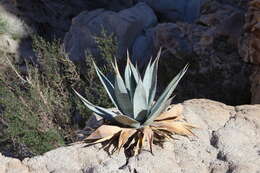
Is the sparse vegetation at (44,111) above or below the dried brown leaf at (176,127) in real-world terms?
below

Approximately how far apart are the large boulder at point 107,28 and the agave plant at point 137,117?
129 inches

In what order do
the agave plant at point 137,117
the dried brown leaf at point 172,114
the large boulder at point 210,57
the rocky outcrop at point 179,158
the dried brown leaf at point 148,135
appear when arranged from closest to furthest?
the rocky outcrop at point 179,158 < the dried brown leaf at point 148,135 < the agave plant at point 137,117 < the dried brown leaf at point 172,114 < the large boulder at point 210,57

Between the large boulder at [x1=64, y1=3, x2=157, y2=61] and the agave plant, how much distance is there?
327cm

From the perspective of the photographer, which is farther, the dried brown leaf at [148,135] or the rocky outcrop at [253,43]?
the rocky outcrop at [253,43]

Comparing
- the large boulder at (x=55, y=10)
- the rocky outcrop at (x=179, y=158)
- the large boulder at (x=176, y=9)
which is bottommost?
the large boulder at (x=55, y=10)

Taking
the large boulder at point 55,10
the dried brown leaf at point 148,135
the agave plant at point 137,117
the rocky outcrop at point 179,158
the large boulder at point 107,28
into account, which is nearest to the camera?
the rocky outcrop at point 179,158

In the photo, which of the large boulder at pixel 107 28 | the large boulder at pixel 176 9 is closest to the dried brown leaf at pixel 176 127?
the large boulder at pixel 107 28

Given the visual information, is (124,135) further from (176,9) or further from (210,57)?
(176,9)

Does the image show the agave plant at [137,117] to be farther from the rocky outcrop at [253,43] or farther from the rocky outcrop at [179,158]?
the rocky outcrop at [253,43]

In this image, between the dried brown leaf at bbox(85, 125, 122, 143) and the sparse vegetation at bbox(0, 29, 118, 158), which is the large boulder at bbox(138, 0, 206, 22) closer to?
the sparse vegetation at bbox(0, 29, 118, 158)

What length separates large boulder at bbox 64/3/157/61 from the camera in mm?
7707

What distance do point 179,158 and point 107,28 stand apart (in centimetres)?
→ 450

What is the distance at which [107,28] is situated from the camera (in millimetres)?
7836

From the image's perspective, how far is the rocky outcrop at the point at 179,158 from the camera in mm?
3527
